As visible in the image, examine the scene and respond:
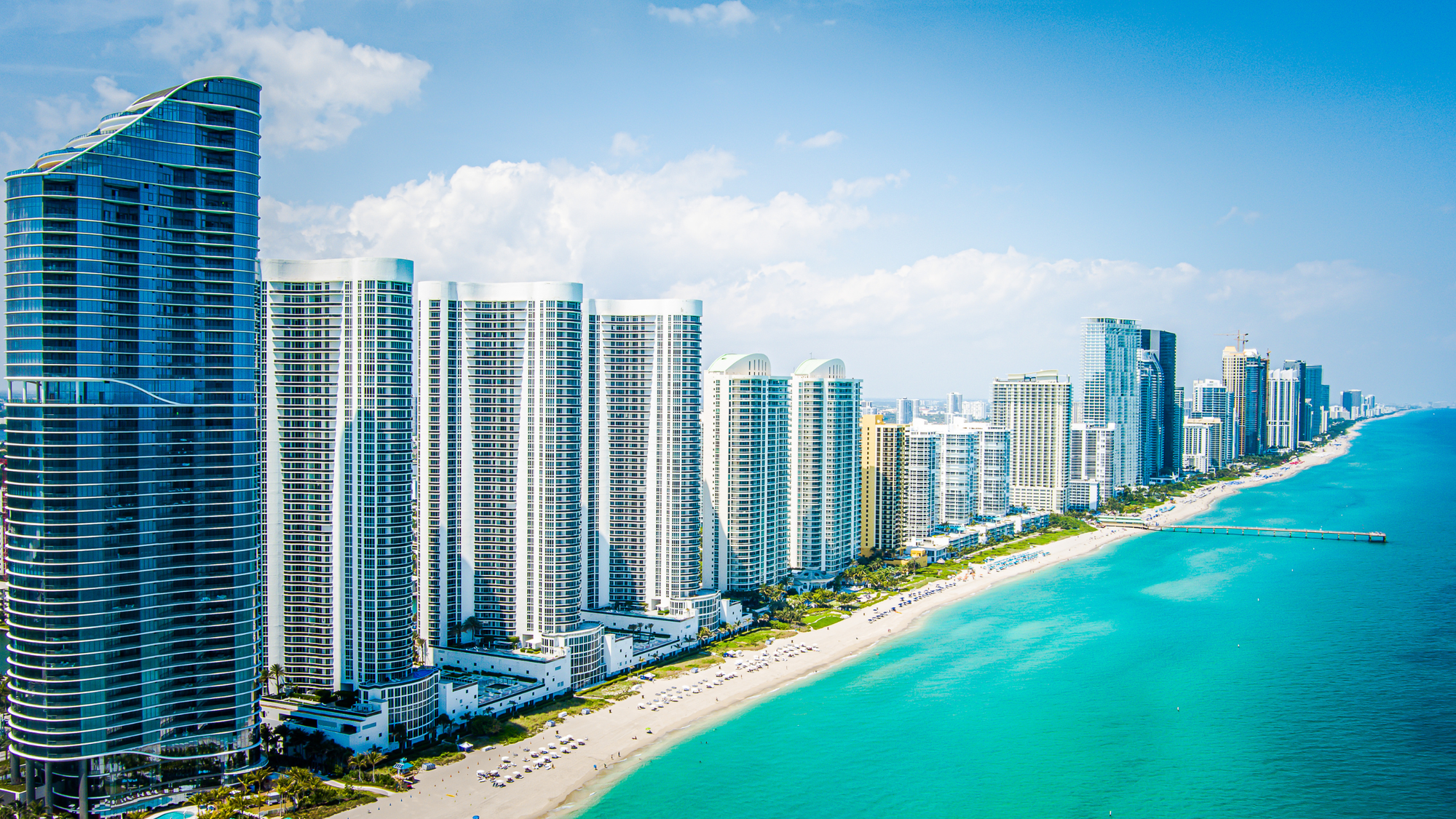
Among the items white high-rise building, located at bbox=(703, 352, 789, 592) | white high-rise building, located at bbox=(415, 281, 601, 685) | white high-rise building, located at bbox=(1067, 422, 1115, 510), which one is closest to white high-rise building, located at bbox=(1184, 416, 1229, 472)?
white high-rise building, located at bbox=(1067, 422, 1115, 510)

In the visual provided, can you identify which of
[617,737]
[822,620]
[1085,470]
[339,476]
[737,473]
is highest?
[339,476]

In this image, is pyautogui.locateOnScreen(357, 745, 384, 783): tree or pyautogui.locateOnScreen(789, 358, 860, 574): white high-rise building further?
pyautogui.locateOnScreen(789, 358, 860, 574): white high-rise building

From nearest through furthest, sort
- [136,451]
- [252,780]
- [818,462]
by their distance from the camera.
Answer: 1. [136,451]
2. [252,780]
3. [818,462]

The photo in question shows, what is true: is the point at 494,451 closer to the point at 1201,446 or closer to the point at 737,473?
the point at 737,473

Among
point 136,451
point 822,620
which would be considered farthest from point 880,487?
point 136,451

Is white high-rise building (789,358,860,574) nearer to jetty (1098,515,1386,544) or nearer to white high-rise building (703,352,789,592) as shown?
white high-rise building (703,352,789,592)

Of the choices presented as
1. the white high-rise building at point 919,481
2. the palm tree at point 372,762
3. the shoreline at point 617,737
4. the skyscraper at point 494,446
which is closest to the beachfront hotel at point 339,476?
the palm tree at point 372,762
